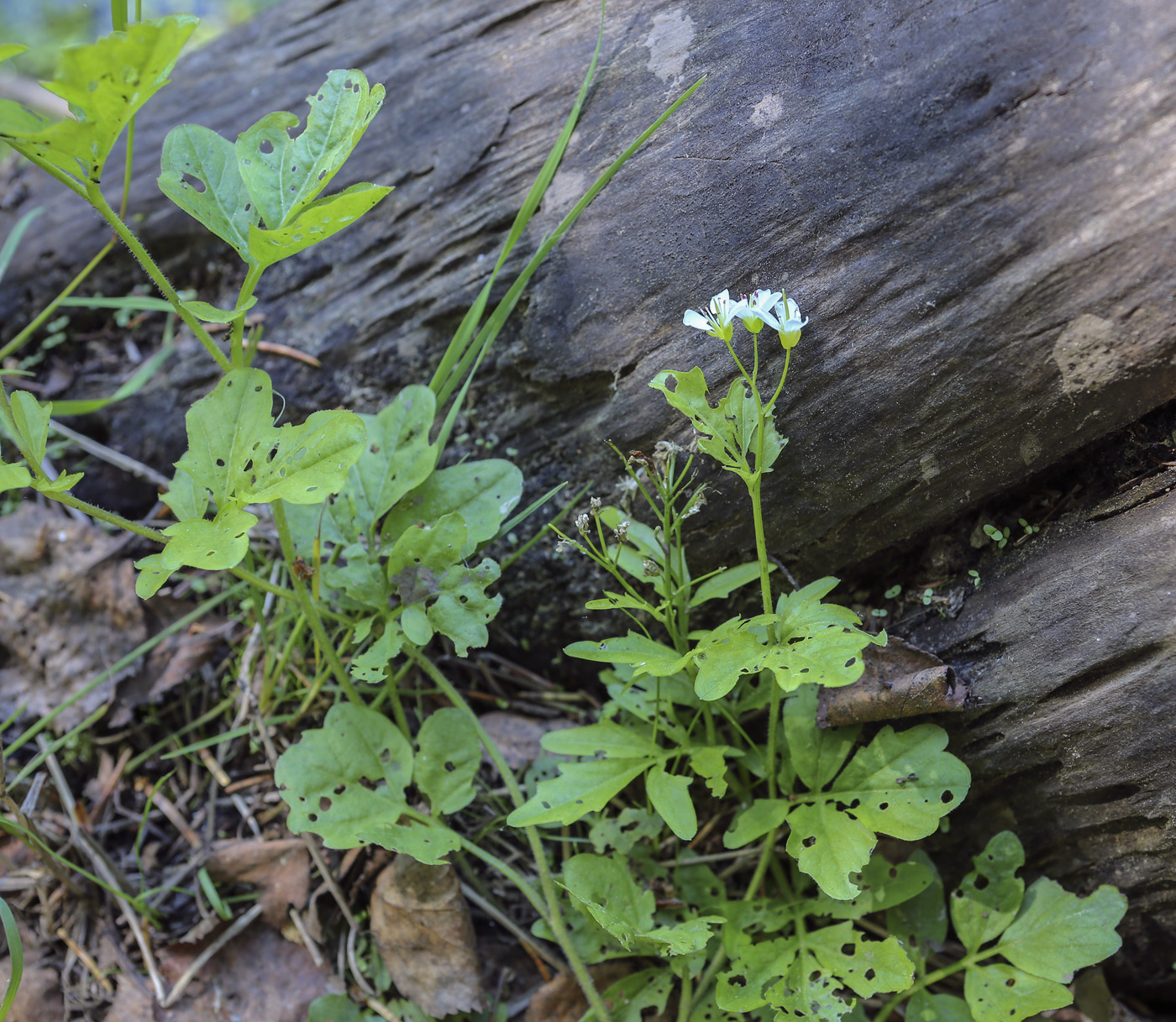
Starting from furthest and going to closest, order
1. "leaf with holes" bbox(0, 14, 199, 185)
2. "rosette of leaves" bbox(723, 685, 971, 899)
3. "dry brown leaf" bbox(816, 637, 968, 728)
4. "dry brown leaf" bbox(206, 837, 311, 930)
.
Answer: "dry brown leaf" bbox(206, 837, 311, 930) → "dry brown leaf" bbox(816, 637, 968, 728) → "rosette of leaves" bbox(723, 685, 971, 899) → "leaf with holes" bbox(0, 14, 199, 185)

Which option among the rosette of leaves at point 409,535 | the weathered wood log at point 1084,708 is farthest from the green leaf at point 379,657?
the weathered wood log at point 1084,708

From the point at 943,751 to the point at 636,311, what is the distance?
3.75 feet

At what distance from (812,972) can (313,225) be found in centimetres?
172

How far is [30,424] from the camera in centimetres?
150

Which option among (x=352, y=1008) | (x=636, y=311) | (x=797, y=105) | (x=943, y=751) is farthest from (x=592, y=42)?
(x=352, y=1008)

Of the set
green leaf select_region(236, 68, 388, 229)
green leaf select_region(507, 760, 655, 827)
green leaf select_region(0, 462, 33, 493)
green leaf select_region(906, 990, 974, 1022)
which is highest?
green leaf select_region(236, 68, 388, 229)

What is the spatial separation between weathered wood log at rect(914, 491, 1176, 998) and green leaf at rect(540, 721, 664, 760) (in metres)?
0.66

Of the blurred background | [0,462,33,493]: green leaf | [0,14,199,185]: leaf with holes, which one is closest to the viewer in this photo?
[0,14,199,185]: leaf with holes

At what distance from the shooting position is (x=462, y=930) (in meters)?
1.88

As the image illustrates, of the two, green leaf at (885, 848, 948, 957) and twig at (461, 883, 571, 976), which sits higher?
twig at (461, 883, 571, 976)

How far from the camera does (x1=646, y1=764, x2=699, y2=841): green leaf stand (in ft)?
5.17

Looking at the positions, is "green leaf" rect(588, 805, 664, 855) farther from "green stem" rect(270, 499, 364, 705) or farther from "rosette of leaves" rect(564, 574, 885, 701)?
"green stem" rect(270, 499, 364, 705)

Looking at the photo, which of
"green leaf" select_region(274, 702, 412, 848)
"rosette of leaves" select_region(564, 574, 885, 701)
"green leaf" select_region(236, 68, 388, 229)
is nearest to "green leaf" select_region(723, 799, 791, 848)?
"rosette of leaves" select_region(564, 574, 885, 701)

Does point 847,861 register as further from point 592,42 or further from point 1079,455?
point 592,42
